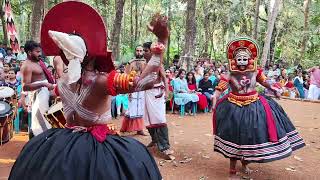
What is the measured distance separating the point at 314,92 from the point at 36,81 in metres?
13.0

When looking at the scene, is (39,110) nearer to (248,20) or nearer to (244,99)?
(244,99)

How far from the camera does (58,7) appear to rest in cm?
304

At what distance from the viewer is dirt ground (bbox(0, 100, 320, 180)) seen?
6.16 m

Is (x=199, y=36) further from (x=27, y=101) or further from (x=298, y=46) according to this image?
(x=27, y=101)

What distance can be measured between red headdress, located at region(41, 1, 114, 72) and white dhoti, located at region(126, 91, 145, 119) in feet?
15.1

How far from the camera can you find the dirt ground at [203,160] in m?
6.16

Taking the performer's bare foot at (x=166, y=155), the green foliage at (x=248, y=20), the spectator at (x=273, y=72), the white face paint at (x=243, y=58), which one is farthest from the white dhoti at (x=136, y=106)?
the green foliage at (x=248, y=20)

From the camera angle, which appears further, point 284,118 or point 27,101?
point 27,101

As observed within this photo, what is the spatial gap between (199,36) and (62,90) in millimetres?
30036

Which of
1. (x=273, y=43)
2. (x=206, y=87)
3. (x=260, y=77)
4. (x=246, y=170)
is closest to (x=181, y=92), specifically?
(x=206, y=87)

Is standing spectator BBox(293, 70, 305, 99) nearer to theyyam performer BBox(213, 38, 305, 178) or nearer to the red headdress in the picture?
theyyam performer BBox(213, 38, 305, 178)

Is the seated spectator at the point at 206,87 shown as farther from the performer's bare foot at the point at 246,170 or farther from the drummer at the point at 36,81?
the drummer at the point at 36,81

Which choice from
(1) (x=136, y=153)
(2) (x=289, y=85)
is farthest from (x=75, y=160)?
(2) (x=289, y=85)

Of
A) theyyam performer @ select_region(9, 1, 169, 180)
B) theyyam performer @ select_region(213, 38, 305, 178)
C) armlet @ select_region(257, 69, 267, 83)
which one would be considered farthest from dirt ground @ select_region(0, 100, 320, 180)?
theyyam performer @ select_region(9, 1, 169, 180)
